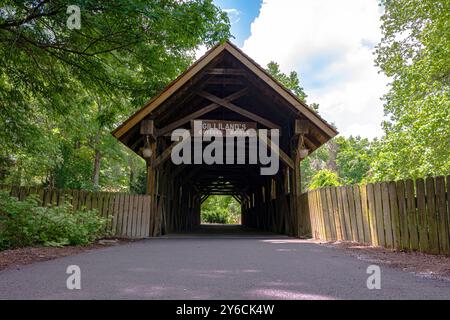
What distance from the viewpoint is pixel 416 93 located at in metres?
14.3

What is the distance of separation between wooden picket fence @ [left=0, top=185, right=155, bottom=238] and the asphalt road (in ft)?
15.8

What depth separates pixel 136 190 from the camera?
73.4 feet

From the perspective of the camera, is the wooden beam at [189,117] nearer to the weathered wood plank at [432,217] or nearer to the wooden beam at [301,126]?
the wooden beam at [301,126]

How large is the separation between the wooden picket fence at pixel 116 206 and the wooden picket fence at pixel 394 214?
515 centimetres

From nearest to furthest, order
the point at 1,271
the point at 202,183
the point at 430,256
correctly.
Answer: the point at 1,271 < the point at 430,256 < the point at 202,183

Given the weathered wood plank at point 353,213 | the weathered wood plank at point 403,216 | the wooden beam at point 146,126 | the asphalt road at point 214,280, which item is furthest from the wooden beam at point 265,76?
the asphalt road at point 214,280

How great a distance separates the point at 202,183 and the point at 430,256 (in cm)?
2036

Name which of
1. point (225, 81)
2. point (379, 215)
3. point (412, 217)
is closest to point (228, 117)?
point (225, 81)

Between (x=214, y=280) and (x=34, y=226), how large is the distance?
4919 millimetres

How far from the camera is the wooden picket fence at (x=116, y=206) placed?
980cm

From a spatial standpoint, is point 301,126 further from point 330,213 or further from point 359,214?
point 359,214
